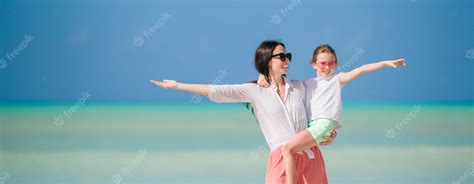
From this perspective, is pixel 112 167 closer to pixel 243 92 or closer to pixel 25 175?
pixel 25 175

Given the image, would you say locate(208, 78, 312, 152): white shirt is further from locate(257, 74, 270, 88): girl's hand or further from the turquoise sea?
the turquoise sea

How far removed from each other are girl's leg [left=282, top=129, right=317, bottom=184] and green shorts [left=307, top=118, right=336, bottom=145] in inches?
1.1

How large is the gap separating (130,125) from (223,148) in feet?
20.7

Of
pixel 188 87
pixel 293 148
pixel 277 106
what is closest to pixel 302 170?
pixel 293 148

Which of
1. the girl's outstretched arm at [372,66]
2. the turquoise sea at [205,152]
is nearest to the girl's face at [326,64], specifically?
the girl's outstretched arm at [372,66]

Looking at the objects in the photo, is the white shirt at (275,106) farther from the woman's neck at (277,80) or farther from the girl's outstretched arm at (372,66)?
the girl's outstretched arm at (372,66)

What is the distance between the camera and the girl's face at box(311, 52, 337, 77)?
449 centimetres

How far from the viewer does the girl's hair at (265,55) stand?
4.26 meters

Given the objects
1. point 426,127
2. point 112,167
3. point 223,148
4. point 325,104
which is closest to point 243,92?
point 325,104

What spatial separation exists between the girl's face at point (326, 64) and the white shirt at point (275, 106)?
0.29 m

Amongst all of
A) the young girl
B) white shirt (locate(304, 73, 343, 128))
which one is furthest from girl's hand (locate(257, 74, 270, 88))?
white shirt (locate(304, 73, 343, 128))

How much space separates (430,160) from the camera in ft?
34.9

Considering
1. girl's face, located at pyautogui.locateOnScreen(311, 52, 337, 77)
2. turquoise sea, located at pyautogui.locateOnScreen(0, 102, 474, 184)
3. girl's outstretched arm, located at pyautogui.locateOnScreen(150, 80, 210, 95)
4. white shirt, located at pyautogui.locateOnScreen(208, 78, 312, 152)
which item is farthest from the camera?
turquoise sea, located at pyautogui.locateOnScreen(0, 102, 474, 184)

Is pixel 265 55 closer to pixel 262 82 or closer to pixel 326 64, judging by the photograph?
pixel 262 82
